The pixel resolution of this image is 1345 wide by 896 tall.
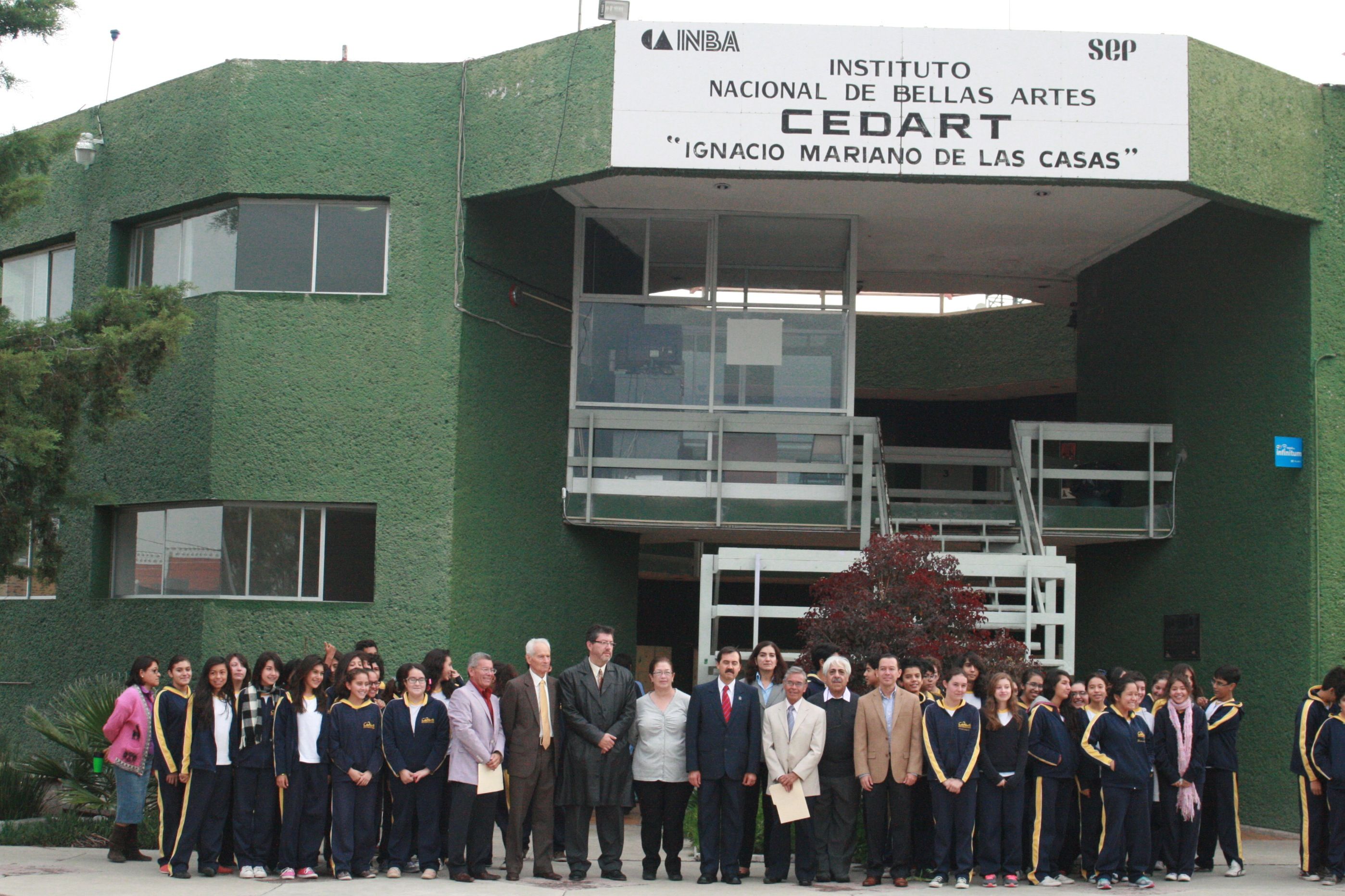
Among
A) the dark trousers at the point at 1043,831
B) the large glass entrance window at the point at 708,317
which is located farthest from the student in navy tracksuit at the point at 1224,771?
the large glass entrance window at the point at 708,317

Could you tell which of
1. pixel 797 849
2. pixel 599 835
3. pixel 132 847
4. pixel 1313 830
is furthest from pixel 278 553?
pixel 1313 830

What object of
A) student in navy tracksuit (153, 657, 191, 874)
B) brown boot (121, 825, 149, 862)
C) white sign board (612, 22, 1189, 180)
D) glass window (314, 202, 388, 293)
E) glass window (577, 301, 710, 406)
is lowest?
brown boot (121, 825, 149, 862)

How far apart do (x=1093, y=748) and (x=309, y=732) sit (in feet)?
19.3

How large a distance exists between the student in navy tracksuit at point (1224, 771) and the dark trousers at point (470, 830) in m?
5.95

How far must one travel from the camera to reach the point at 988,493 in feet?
62.5

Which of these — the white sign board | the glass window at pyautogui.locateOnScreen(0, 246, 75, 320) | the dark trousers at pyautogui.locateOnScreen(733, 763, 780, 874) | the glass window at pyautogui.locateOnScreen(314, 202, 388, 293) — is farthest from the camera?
the glass window at pyautogui.locateOnScreen(0, 246, 75, 320)

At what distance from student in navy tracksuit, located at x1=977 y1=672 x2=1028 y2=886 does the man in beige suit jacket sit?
1.21 meters

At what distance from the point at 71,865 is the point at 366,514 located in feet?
18.3

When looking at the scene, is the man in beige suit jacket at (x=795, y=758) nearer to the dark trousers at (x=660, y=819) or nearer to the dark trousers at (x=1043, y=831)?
the dark trousers at (x=660, y=819)

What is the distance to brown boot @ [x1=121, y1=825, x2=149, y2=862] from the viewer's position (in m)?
11.8

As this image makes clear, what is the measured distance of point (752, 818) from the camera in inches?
452

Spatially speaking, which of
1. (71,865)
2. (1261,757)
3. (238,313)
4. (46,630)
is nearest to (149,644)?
(46,630)

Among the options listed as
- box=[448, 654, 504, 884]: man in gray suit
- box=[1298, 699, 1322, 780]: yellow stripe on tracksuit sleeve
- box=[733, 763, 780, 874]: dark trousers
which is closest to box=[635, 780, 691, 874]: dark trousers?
box=[733, 763, 780, 874]: dark trousers

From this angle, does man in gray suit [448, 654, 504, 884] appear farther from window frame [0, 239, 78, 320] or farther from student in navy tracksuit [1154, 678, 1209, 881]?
window frame [0, 239, 78, 320]
